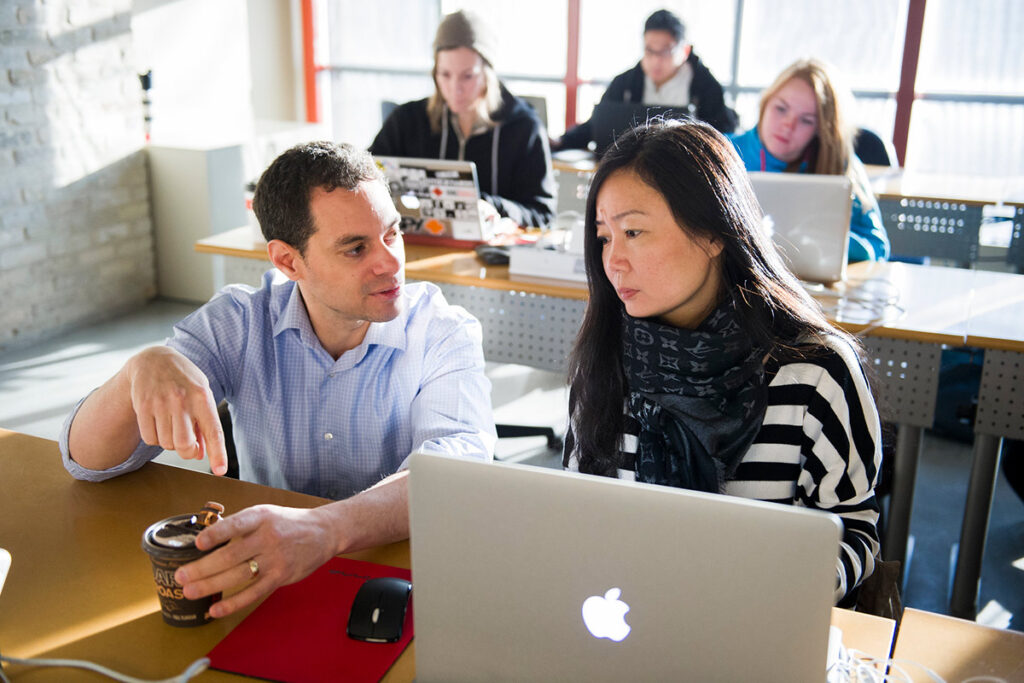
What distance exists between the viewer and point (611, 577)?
0.84 m

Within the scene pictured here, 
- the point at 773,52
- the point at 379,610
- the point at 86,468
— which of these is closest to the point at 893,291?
the point at 379,610

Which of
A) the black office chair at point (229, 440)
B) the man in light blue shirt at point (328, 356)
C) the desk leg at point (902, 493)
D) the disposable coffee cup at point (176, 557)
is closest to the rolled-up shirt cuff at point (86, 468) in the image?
the man in light blue shirt at point (328, 356)

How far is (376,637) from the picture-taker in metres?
1.11

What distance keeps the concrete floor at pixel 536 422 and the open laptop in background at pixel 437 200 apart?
72 centimetres

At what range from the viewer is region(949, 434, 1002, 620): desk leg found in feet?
7.35

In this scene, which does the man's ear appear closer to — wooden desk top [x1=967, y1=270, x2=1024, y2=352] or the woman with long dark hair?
the woman with long dark hair

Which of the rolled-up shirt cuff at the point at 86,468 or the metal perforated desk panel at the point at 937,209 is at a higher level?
the metal perforated desk panel at the point at 937,209

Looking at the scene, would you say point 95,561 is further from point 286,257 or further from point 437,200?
point 437,200

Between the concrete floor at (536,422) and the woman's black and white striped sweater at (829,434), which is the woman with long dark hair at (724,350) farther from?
the concrete floor at (536,422)

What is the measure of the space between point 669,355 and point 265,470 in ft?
2.58

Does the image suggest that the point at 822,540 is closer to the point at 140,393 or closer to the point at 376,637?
the point at 376,637

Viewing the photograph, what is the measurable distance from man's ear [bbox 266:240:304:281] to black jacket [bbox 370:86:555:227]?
189cm

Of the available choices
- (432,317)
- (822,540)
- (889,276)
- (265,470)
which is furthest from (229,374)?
(889,276)

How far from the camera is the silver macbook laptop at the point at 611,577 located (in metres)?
0.79
